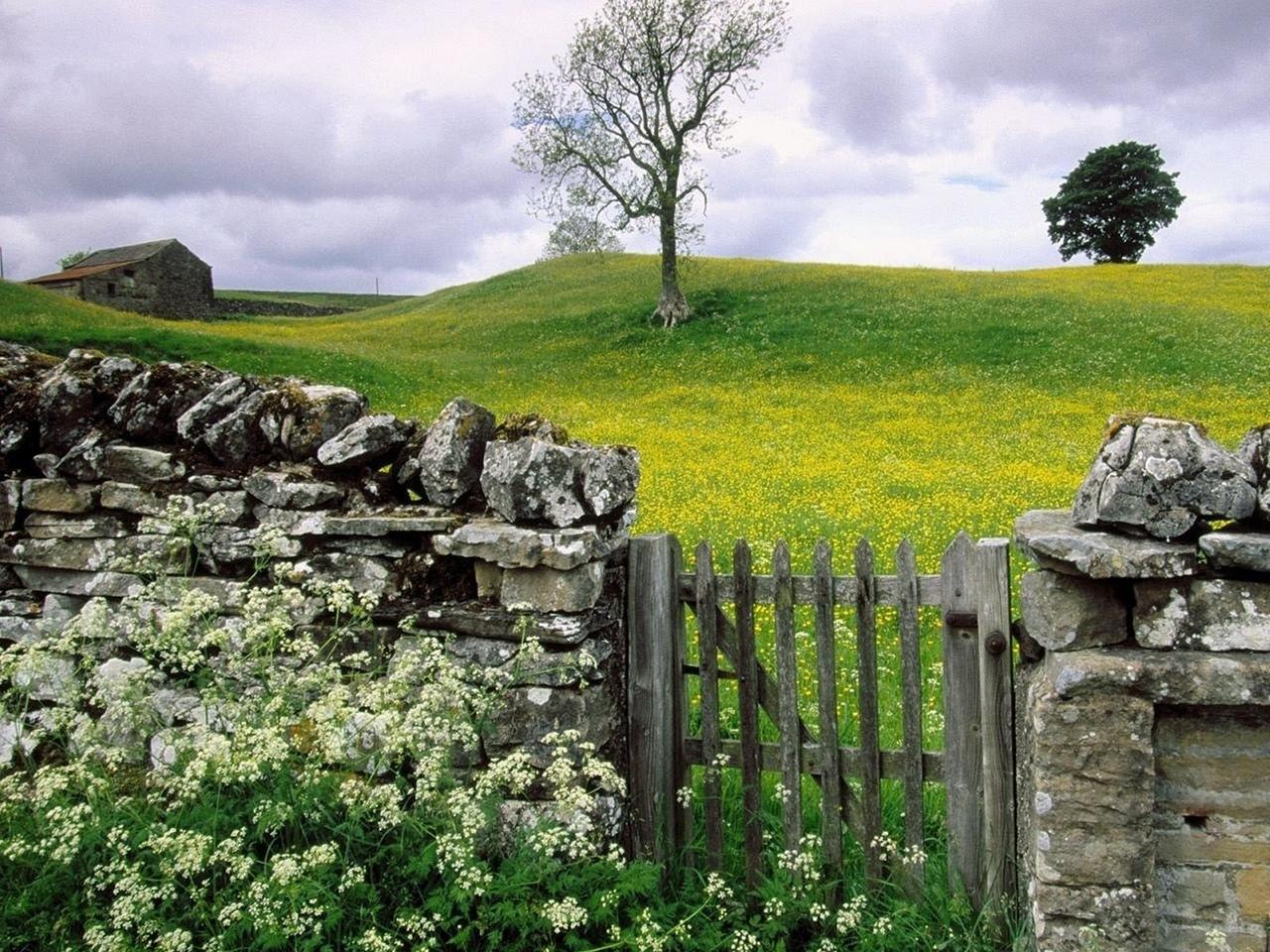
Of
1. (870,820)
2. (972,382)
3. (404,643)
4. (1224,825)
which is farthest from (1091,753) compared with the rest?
(972,382)

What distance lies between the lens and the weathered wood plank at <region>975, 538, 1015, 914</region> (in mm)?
3852

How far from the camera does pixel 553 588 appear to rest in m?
4.01

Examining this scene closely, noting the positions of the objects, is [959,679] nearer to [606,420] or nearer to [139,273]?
[606,420]

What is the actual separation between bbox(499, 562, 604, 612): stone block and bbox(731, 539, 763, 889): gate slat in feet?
2.15

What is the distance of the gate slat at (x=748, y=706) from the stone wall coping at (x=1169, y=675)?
4.32 ft

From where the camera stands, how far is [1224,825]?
3416mm

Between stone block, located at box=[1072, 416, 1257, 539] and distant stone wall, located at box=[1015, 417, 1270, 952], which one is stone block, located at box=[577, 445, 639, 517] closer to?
distant stone wall, located at box=[1015, 417, 1270, 952]

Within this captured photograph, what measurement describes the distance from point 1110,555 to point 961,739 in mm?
Answer: 1137

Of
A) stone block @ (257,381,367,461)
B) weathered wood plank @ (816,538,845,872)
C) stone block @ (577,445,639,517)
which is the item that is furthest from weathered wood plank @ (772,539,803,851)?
stone block @ (257,381,367,461)

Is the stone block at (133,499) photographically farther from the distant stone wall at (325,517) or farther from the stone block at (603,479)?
the stone block at (603,479)

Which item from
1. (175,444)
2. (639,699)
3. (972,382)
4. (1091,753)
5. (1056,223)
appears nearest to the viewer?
(1091,753)

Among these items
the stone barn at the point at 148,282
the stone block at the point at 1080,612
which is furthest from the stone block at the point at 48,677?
the stone barn at the point at 148,282

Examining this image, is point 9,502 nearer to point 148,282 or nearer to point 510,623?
point 510,623

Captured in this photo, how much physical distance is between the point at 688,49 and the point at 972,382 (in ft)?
57.1
